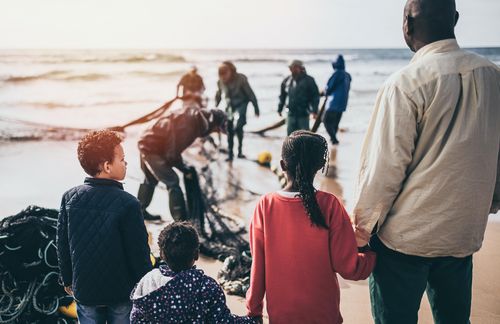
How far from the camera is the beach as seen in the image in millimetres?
4223

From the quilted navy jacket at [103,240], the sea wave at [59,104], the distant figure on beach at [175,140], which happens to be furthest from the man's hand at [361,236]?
the sea wave at [59,104]

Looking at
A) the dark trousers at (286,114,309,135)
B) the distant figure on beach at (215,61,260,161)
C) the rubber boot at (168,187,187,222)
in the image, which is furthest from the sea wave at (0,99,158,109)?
the rubber boot at (168,187,187,222)

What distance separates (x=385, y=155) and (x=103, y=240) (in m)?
1.40

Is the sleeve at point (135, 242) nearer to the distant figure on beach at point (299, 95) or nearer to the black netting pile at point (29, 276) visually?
the black netting pile at point (29, 276)

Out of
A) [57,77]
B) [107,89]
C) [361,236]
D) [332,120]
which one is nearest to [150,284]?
[361,236]

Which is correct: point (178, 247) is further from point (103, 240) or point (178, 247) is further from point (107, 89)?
point (107, 89)

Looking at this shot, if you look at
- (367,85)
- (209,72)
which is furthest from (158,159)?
(209,72)

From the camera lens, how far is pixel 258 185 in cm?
734

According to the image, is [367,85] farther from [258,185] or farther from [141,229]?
[141,229]

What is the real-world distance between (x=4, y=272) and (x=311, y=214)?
7.00 ft

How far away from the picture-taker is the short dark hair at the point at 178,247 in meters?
2.06

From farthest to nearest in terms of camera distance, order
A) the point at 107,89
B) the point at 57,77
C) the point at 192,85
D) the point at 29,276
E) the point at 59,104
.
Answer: the point at 57,77 < the point at 107,89 < the point at 59,104 < the point at 192,85 < the point at 29,276

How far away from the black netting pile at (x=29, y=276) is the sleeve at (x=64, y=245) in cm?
67

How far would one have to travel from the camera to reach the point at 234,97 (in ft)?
30.6
